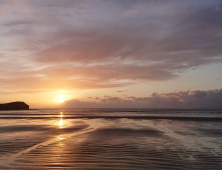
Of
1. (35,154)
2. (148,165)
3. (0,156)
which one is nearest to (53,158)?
(35,154)

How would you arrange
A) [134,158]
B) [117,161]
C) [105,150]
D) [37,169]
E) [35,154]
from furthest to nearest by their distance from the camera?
[105,150] → [35,154] → [134,158] → [117,161] → [37,169]

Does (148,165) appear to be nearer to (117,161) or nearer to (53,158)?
(117,161)

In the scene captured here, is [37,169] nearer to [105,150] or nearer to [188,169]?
[105,150]

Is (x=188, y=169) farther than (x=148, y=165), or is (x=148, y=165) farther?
(x=148, y=165)

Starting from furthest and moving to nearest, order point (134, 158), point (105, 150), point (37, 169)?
point (105, 150), point (134, 158), point (37, 169)

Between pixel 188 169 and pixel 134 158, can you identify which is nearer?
pixel 188 169

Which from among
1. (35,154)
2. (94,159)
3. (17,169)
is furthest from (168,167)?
(35,154)

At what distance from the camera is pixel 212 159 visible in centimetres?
973

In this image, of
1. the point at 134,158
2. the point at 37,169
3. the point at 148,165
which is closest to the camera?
the point at 37,169

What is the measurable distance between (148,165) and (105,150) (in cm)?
373

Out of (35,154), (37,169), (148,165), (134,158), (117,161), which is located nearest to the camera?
(37,169)

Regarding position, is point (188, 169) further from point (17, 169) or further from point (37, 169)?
point (17, 169)

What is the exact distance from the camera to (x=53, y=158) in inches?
384

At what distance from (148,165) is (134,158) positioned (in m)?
1.33
